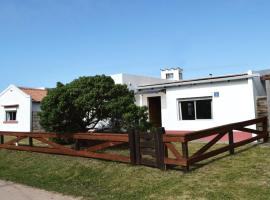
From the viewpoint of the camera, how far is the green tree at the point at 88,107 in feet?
44.0

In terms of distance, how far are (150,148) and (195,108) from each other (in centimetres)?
768

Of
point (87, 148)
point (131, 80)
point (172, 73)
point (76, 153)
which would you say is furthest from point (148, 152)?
point (172, 73)

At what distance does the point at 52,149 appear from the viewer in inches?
525

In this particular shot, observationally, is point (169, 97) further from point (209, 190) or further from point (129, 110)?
point (209, 190)

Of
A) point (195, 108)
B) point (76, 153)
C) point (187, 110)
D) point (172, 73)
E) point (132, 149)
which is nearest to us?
point (132, 149)

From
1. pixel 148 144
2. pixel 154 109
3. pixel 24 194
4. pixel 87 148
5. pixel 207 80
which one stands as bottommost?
pixel 24 194

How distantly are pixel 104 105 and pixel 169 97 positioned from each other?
482 centimetres

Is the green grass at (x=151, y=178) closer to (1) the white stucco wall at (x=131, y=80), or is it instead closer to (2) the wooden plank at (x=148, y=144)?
(2) the wooden plank at (x=148, y=144)

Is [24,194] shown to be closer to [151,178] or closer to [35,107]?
[151,178]

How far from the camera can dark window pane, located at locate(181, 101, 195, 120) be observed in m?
16.9

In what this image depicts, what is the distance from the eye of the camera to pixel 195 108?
54.9 ft

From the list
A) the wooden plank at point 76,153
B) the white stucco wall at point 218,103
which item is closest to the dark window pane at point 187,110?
the white stucco wall at point 218,103

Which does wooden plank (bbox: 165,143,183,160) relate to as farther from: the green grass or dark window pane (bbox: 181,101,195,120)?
dark window pane (bbox: 181,101,195,120)

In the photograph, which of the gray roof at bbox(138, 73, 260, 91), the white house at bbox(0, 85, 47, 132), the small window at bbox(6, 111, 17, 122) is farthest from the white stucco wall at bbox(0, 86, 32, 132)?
the gray roof at bbox(138, 73, 260, 91)
